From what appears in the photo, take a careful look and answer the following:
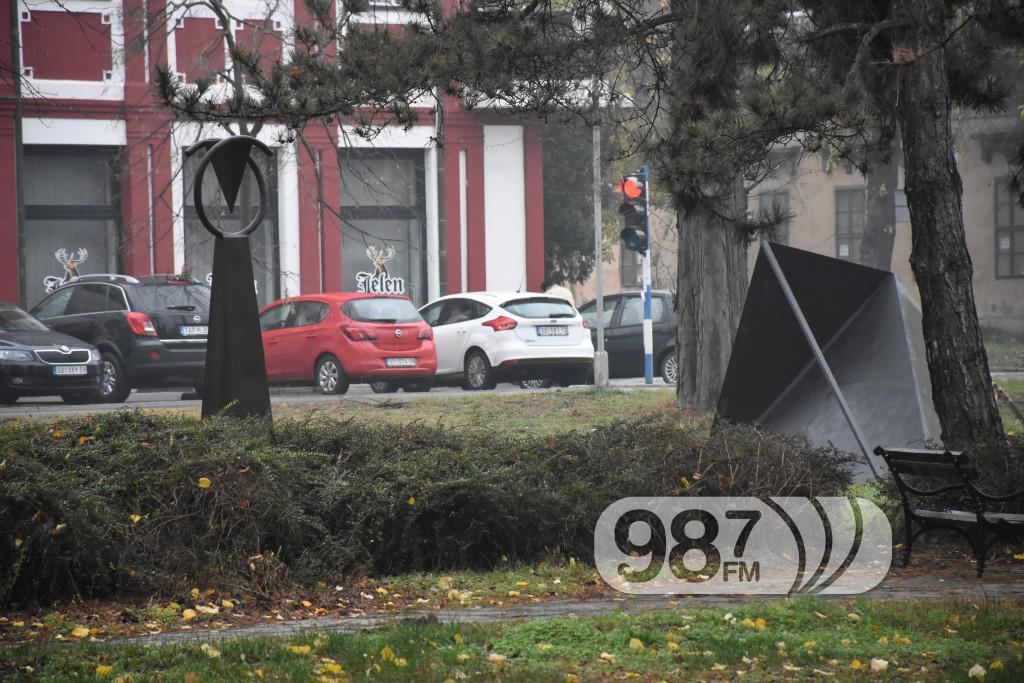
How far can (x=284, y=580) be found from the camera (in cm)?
700

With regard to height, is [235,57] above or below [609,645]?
above

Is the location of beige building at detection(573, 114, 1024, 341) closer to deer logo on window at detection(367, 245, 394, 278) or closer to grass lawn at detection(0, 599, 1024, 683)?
deer logo on window at detection(367, 245, 394, 278)

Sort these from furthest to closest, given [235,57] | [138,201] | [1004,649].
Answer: [138,201] → [235,57] → [1004,649]

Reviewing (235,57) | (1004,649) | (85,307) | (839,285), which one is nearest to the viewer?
(1004,649)

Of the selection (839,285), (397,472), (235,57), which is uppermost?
(235,57)

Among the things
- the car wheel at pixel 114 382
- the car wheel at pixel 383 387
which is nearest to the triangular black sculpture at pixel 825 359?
the car wheel at pixel 114 382

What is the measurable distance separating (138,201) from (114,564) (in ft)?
75.7

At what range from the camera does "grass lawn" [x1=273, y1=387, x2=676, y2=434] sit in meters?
15.1

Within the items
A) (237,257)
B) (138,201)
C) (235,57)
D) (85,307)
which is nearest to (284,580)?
(237,257)

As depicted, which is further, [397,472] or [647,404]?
[647,404]

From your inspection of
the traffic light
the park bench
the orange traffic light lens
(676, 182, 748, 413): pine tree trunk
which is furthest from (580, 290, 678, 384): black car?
the park bench

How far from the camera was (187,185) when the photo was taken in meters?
28.6

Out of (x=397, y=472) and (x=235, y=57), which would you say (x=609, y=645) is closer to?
(x=397, y=472)

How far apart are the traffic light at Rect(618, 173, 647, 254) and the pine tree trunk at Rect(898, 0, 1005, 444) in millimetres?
12322
